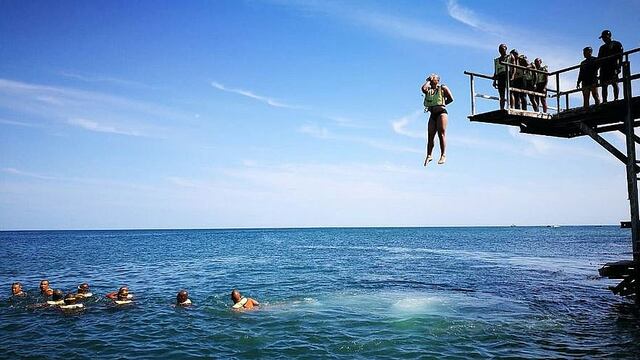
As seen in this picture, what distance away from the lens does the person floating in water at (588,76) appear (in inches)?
575

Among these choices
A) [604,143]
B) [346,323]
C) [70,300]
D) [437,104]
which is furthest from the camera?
[70,300]

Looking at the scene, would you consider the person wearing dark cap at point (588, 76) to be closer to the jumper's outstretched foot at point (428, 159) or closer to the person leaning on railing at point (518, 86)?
the person leaning on railing at point (518, 86)

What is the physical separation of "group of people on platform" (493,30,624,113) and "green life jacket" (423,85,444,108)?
23.8ft

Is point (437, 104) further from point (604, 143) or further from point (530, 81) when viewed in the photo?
point (604, 143)

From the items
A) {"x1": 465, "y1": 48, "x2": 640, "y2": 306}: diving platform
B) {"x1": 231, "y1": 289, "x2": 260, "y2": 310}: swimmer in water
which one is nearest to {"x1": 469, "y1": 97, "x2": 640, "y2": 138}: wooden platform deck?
{"x1": 465, "y1": 48, "x2": 640, "y2": 306}: diving platform

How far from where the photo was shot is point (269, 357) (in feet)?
43.1

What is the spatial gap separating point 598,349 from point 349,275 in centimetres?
2338

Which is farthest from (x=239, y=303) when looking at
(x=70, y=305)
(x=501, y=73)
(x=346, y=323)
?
(x=501, y=73)

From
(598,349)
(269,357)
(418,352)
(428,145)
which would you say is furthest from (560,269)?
(428,145)

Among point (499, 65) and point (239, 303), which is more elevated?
point (499, 65)

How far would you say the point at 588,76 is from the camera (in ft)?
48.6

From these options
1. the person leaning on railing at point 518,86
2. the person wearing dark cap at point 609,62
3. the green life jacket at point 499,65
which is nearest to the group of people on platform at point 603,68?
the person wearing dark cap at point 609,62

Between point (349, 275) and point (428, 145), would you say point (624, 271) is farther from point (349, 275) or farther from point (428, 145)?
point (349, 275)

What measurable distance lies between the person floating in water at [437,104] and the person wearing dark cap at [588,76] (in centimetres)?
979
